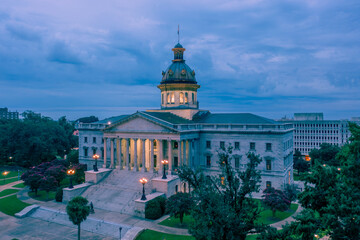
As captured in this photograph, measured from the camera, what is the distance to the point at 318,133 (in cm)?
11825

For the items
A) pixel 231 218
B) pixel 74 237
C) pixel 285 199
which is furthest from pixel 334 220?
pixel 74 237

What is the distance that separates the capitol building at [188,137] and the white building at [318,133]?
71.2m

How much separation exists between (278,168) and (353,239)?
1236 inches

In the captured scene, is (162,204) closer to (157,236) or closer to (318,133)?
(157,236)

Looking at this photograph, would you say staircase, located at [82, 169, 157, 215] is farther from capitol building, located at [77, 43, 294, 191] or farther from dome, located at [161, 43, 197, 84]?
dome, located at [161, 43, 197, 84]

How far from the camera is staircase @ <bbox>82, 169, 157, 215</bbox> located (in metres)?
43.5

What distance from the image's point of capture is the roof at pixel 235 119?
5294 centimetres

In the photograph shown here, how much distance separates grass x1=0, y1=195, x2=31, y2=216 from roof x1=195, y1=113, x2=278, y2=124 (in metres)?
36.4

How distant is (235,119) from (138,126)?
20307mm

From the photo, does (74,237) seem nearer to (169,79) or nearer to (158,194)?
(158,194)

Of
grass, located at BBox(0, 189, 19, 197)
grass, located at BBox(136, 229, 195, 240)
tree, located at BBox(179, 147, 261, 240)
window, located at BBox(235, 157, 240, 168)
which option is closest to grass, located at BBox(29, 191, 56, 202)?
grass, located at BBox(0, 189, 19, 197)

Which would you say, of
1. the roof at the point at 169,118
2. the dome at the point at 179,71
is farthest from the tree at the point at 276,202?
the dome at the point at 179,71

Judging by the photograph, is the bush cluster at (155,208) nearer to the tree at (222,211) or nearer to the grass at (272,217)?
the grass at (272,217)

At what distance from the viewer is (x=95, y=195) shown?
47.4 m
